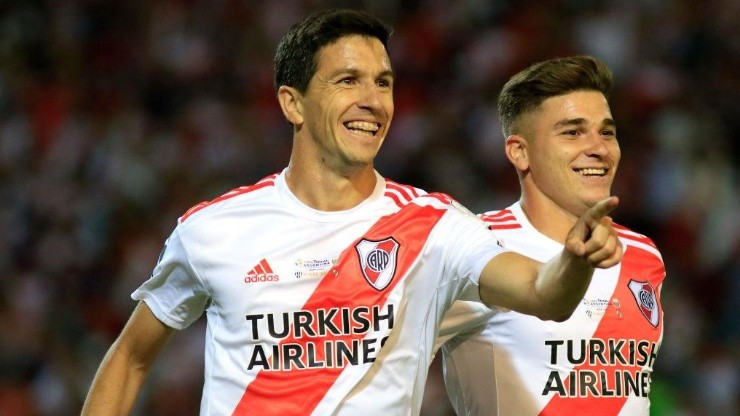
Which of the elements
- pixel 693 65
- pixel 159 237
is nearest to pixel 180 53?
pixel 159 237

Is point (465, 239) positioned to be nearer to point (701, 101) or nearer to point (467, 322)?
point (467, 322)

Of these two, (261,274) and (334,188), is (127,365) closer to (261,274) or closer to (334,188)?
(261,274)

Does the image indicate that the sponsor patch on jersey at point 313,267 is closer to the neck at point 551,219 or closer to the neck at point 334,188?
the neck at point 334,188

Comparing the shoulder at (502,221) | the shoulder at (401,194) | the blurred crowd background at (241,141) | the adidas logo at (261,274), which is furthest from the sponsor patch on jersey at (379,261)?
the blurred crowd background at (241,141)

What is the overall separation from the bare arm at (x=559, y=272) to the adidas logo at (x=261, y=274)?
67 centimetres

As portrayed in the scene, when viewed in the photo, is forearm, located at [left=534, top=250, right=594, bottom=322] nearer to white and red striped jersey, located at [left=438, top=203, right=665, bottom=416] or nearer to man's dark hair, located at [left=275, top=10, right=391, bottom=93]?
white and red striped jersey, located at [left=438, top=203, right=665, bottom=416]

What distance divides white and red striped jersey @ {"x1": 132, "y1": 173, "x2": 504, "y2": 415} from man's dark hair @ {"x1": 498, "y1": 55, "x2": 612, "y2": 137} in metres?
0.74

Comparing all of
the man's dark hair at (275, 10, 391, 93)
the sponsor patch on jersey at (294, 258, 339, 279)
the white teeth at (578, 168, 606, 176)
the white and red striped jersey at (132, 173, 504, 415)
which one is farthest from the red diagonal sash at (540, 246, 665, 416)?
the man's dark hair at (275, 10, 391, 93)

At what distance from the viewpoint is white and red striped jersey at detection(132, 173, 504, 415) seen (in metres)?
3.71

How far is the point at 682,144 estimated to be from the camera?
821cm

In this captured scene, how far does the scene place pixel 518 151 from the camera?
14.8 feet

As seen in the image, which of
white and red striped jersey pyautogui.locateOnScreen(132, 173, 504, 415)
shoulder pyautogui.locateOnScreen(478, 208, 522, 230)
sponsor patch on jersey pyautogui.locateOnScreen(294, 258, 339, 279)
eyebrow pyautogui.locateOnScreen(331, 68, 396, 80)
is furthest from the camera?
shoulder pyautogui.locateOnScreen(478, 208, 522, 230)

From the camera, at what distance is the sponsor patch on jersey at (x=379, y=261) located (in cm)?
377

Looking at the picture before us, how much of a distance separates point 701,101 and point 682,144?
0.44 meters
